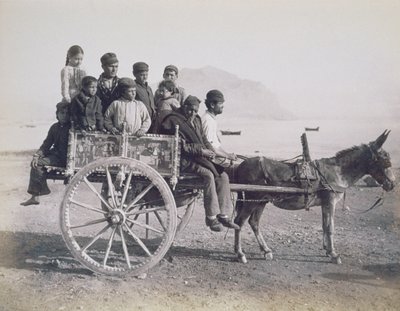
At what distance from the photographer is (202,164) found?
4465 mm

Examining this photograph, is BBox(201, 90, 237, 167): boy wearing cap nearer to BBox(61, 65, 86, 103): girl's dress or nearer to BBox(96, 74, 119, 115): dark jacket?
BBox(96, 74, 119, 115): dark jacket

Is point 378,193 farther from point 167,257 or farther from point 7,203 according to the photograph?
point 7,203

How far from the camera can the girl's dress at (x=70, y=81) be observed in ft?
15.3

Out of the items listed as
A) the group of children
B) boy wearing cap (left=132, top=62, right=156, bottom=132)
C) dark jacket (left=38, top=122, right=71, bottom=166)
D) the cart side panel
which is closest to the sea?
dark jacket (left=38, top=122, right=71, bottom=166)

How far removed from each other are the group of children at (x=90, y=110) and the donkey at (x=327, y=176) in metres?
1.51

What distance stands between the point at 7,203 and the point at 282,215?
18.0 ft

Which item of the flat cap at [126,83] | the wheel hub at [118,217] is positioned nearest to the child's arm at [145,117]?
the flat cap at [126,83]

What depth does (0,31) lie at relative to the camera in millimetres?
4660

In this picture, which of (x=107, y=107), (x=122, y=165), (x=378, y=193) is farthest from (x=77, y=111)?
(x=378, y=193)

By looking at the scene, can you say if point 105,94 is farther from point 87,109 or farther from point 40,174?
point 40,174

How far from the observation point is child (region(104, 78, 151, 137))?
14.4 ft

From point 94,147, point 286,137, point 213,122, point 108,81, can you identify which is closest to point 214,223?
point 213,122

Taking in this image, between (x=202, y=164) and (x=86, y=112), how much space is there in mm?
1392

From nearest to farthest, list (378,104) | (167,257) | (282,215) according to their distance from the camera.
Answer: (167,257), (378,104), (282,215)
